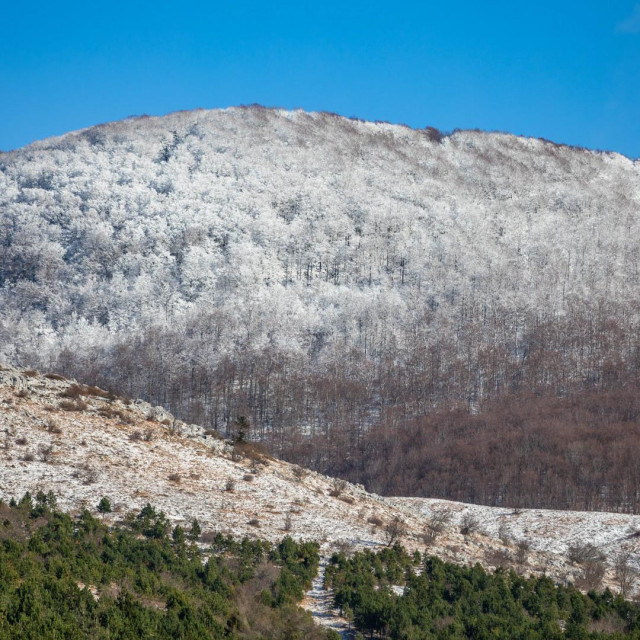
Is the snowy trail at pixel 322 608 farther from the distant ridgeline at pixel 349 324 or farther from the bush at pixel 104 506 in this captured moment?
the distant ridgeline at pixel 349 324

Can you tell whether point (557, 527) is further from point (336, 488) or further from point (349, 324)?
point (349, 324)

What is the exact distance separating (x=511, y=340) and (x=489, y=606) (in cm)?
13005

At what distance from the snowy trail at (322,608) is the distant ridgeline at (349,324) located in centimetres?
6717

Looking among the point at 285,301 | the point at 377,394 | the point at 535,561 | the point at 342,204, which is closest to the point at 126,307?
the point at 285,301

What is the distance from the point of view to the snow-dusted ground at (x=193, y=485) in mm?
27000

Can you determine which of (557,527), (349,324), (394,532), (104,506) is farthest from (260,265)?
(104,506)

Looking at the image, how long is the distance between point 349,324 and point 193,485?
401 ft

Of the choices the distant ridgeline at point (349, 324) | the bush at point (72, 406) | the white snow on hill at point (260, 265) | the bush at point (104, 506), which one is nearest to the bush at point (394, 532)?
the bush at point (104, 506)

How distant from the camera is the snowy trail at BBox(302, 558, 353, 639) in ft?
62.5

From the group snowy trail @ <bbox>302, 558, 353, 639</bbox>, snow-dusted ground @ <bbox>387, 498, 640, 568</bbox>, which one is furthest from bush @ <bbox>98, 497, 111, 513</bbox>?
snow-dusted ground @ <bbox>387, 498, 640, 568</bbox>

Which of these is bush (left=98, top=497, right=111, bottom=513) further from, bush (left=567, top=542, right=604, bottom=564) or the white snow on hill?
the white snow on hill

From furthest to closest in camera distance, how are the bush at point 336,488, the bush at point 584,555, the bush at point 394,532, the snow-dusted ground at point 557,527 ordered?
the snow-dusted ground at point 557,527 → the bush at point 336,488 → the bush at point 584,555 → the bush at point 394,532

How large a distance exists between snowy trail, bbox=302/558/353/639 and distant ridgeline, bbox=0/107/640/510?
67.2 meters

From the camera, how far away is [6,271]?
166 metres
